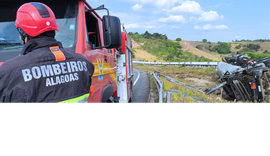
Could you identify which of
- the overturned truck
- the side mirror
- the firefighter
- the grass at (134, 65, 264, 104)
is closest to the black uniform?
the firefighter

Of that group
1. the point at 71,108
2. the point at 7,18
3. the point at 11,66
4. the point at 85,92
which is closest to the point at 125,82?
the point at 7,18

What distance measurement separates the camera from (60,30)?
2.47 m

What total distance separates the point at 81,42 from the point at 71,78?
0.93 meters

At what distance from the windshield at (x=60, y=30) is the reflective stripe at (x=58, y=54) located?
2.54ft

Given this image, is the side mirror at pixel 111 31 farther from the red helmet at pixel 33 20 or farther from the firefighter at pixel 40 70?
the red helmet at pixel 33 20

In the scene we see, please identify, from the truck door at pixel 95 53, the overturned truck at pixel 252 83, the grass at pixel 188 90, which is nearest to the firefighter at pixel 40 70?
the truck door at pixel 95 53

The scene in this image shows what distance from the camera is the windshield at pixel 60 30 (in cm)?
239

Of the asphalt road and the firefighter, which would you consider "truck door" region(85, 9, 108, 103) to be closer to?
the firefighter

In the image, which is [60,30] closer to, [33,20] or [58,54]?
[33,20]

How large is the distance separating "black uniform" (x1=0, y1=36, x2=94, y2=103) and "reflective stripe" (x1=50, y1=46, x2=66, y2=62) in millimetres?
13

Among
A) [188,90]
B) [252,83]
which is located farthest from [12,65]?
Result: [188,90]

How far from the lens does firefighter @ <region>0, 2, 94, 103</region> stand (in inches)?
52.6

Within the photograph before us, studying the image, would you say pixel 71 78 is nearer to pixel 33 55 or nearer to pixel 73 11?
pixel 33 55

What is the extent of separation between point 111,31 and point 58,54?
1.10 meters
